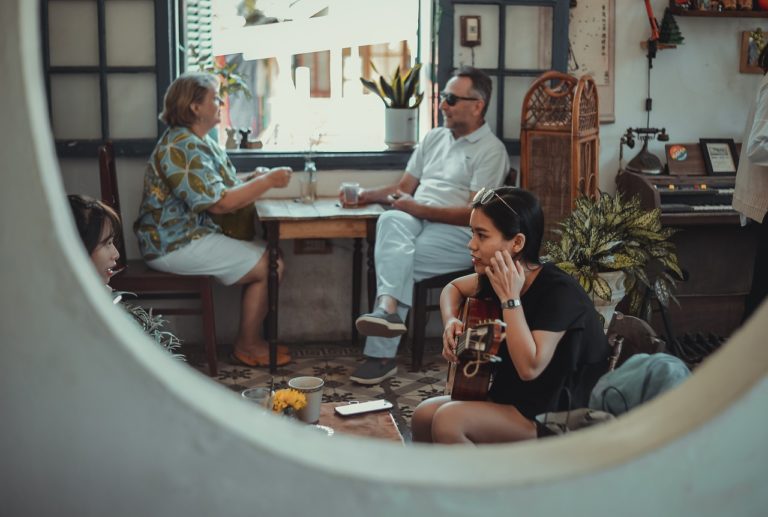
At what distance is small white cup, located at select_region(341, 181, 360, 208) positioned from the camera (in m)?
4.83

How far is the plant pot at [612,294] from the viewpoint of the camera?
13.1 feet

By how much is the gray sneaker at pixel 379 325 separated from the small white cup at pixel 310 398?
4.90 feet

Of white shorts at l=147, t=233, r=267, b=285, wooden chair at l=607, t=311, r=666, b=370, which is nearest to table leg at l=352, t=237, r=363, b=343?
white shorts at l=147, t=233, r=267, b=285

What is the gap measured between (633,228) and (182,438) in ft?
9.78

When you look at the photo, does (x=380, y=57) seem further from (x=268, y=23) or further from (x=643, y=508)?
(x=643, y=508)

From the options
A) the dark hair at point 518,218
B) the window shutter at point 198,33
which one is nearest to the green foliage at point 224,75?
the window shutter at point 198,33

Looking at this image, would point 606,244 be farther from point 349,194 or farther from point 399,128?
point 399,128

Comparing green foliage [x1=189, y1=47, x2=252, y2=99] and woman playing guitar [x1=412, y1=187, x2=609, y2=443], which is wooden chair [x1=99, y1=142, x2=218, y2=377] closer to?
green foliage [x1=189, y1=47, x2=252, y2=99]

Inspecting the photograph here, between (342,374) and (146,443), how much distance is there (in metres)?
3.31

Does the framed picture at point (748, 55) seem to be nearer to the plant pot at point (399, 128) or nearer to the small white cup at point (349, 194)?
the plant pot at point (399, 128)

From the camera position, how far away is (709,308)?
5195 millimetres

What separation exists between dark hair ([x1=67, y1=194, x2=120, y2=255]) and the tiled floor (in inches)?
65.7

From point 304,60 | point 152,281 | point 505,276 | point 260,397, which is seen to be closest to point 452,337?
point 505,276

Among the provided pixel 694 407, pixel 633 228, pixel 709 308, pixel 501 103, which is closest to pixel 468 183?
pixel 501 103
